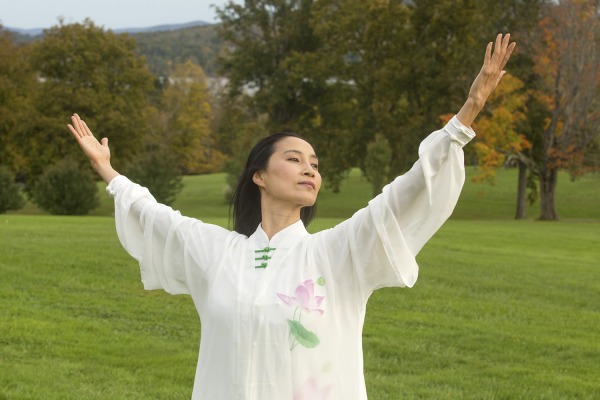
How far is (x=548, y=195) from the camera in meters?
43.4

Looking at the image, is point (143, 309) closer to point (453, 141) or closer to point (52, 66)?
point (453, 141)

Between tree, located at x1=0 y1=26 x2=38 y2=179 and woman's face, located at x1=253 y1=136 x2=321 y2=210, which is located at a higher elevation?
woman's face, located at x1=253 y1=136 x2=321 y2=210

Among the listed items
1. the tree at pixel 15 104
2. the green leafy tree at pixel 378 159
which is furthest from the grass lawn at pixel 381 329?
the tree at pixel 15 104

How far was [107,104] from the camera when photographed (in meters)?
55.6

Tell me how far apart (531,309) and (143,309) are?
16.9 feet

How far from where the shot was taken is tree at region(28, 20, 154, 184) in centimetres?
5384

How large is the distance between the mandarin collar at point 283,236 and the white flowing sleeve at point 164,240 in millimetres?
179

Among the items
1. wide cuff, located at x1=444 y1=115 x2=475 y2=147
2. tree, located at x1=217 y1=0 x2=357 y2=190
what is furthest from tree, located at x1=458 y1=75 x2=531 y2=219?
wide cuff, located at x1=444 y1=115 x2=475 y2=147

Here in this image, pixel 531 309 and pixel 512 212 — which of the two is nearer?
pixel 531 309

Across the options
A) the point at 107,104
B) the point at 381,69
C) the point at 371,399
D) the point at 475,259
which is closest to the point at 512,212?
the point at 381,69

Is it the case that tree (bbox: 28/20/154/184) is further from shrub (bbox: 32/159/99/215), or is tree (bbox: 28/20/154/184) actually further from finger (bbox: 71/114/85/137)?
finger (bbox: 71/114/85/137)

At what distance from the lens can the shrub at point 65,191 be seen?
45.3m

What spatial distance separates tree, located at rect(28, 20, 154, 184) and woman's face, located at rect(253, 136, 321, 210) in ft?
166

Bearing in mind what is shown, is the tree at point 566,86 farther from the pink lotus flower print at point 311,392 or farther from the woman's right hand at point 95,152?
the pink lotus flower print at point 311,392
